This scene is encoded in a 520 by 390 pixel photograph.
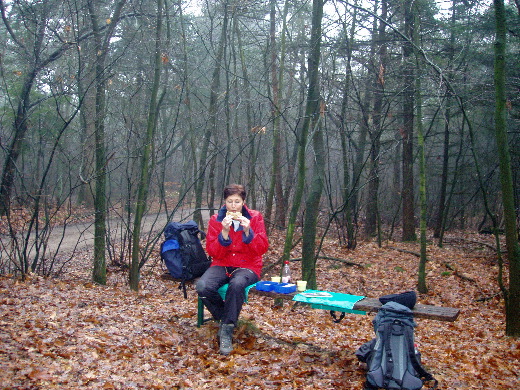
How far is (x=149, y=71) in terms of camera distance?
11.0 meters

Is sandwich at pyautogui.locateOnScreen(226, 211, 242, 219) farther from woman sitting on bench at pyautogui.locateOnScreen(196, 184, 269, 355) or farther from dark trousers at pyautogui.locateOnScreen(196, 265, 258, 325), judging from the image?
dark trousers at pyautogui.locateOnScreen(196, 265, 258, 325)

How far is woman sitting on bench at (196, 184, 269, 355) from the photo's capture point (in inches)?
193

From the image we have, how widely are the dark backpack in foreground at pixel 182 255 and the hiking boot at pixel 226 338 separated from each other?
0.87 metres

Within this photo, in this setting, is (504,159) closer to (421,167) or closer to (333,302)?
(333,302)

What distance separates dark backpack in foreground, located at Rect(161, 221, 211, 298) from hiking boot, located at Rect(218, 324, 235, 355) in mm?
872

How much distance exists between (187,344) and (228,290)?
0.71m

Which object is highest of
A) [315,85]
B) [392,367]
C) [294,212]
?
[315,85]

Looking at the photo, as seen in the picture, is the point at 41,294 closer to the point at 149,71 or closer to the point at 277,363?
the point at 277,363

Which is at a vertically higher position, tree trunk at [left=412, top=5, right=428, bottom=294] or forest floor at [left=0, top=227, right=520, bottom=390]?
tree trunk at [left=412, top=5, right=428, bottom=294]

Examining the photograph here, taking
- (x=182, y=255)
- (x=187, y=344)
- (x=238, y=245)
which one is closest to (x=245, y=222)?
(x=238, y=245)

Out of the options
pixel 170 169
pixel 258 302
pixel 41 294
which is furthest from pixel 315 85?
pixel 170 169

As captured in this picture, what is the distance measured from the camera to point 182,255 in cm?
544

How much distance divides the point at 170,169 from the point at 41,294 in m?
22.0

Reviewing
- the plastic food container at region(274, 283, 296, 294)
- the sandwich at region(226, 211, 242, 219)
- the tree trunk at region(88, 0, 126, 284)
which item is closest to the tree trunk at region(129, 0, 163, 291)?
the tree trunk at region(88, 0, 126, 284)
